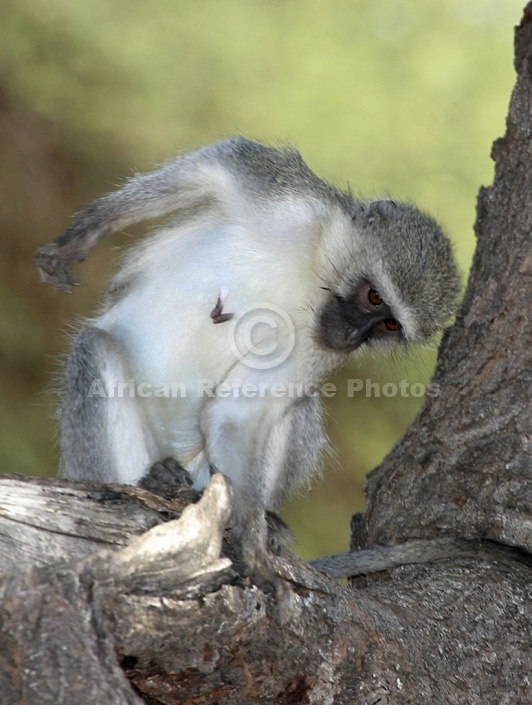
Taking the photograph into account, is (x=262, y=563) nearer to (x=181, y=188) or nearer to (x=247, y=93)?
(x=181, y=188)

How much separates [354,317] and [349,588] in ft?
3.28

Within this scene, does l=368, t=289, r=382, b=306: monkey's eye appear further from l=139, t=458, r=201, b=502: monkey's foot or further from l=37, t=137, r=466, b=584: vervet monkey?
l=139, t=458, r=201, b=502: monkey's foot

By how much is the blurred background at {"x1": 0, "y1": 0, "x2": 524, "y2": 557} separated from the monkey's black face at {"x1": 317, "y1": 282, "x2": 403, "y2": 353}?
4.21ft

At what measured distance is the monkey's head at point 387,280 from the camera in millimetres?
2771

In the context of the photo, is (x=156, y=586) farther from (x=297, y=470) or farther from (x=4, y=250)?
(x=4, y=250)

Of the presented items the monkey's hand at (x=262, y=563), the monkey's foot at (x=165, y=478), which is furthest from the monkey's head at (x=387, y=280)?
the monkey's hand at (x=262, y=563)

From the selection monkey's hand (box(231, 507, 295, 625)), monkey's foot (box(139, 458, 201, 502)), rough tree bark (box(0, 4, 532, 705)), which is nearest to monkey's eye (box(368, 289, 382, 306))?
rough tree bark (box(0, 4, 532, 705))

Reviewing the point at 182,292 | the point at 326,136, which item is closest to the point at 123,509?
the point at 182,292

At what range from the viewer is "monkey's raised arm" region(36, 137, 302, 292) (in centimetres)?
282

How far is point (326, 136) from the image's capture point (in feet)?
14.0

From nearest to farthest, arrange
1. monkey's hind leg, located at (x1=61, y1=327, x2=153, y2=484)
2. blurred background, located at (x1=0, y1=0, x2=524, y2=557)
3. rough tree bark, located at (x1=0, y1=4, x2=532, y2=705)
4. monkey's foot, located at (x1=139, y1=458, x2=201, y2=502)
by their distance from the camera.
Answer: rough tree bark, located at (x1=0, y1=4, x2=532, y2=705), monkey's foot, located at (x1=139, y1=458, x2=201, y2=502), monkey's hind leg, located at (x1=61, y1=327, x2=153, y2=484), blurred background, located at (x1=0, y1=0, x2=524, y2=557)

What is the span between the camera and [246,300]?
9.20ft

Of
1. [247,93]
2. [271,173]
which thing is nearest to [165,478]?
[271,173]

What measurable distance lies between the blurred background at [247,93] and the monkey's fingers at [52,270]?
141 cm
